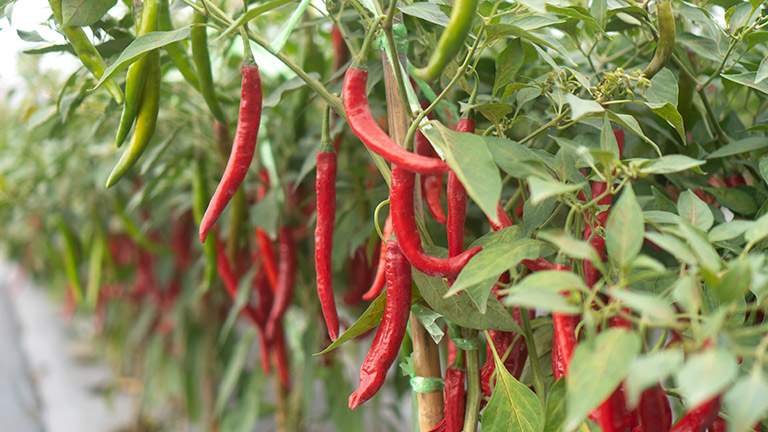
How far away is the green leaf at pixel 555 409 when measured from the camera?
37 cm

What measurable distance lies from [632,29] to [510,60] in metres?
0.24

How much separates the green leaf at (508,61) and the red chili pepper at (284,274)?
475 mm

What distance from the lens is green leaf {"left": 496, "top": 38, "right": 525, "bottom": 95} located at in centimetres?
42

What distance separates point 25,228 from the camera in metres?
1.71

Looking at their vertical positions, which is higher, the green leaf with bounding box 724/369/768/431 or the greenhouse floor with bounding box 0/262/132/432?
the green leaf with bounding box 724/369/768/431

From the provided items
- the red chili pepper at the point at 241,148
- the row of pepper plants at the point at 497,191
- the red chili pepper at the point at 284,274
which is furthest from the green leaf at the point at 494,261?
the red chili pepper at the point at 284,274

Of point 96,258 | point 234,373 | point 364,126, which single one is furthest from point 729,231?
point 96,258

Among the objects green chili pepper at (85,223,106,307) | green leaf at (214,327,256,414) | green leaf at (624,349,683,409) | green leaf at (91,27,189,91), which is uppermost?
green leaf at (91,27,189,91)

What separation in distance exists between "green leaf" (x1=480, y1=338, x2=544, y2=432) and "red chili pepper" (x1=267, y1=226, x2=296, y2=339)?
45 centimetres

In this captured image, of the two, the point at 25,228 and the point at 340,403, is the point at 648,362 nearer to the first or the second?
the point at 340,403

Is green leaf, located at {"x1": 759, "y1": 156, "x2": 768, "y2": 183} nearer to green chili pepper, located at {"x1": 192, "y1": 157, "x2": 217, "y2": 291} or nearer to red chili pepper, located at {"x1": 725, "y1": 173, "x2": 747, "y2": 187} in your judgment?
red chili pepper, located at {"x1": 725, "y1": 173, "x2": 747, "y2": 187}

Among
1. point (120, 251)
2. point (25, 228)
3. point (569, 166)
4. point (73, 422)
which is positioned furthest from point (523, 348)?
point (25, 228)

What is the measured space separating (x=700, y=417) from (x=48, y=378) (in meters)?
1.96

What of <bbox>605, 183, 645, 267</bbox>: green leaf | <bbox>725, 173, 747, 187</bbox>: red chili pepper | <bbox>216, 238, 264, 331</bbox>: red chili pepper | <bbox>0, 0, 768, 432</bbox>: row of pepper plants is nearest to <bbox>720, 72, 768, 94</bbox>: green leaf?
<bbox>0, 0, 768, 432</bbox>: row of pepper plants
